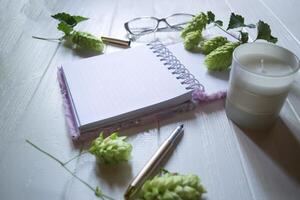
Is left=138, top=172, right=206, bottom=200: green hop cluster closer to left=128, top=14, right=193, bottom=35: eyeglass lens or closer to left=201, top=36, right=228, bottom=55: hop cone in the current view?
left=201, top=36, right=228, bottom=55: hop cone

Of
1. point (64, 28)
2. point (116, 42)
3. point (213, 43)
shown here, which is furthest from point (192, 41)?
point (64, 28)

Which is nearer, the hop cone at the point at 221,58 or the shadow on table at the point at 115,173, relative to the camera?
the shadow on table at the point at 115,173

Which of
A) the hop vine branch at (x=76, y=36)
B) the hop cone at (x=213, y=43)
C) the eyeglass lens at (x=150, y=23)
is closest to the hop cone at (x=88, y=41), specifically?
the hop vine branch at (x=76, y=36)

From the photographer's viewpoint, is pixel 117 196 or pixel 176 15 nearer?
pixel 117 196

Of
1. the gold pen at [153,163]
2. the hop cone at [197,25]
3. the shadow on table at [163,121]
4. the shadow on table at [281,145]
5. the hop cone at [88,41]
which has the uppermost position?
the hop cone at [197,25]

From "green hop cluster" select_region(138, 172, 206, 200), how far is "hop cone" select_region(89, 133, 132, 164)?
0.18 ft

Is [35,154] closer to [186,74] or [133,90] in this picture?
[133,90]

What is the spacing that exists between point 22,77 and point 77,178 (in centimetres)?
27

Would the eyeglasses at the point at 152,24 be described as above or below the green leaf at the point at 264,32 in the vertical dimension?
below

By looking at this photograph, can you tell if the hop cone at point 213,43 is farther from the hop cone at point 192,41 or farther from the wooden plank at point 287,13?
the wooden plank at point 287,13

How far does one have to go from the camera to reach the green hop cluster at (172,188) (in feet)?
1.18

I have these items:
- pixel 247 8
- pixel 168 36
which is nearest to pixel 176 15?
pixel 168 36

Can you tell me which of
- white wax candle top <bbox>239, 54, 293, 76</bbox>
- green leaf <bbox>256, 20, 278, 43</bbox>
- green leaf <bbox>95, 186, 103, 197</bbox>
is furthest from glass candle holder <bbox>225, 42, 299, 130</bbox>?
green leaf <bbox>95, 186, 103, 197</bbox>

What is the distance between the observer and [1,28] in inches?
29.6
